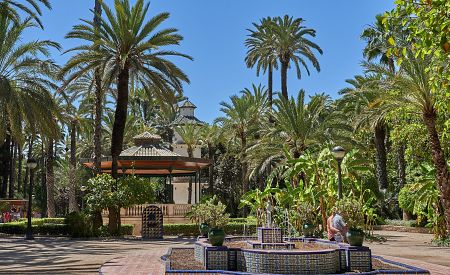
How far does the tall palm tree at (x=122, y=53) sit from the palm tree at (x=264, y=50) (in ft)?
53.2

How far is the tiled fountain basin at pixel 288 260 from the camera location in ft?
31.9

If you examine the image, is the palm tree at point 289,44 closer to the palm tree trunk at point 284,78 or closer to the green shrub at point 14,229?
the palm tree trunk at point 284,78

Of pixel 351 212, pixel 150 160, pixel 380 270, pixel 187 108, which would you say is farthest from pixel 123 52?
pixel 187 108

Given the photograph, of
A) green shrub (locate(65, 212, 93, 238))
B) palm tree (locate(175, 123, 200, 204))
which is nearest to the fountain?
green shrub (locate(65, 212, 93, 238))

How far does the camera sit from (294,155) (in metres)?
31.3

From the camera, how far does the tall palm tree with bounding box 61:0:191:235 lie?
25016mm

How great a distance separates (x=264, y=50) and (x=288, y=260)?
33.6 metres

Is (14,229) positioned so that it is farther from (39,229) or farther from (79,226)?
(79,226)

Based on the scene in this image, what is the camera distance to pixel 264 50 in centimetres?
4194

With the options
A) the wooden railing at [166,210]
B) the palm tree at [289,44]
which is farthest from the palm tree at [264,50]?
the wooden railing at [166,210]

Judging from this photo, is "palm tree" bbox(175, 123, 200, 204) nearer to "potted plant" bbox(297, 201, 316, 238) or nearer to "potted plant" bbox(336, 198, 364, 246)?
"potted plant" bbox(297, 201, 316, 238)

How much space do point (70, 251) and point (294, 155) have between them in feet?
57.1

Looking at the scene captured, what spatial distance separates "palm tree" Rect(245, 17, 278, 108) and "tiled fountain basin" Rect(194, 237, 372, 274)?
31.5 metres


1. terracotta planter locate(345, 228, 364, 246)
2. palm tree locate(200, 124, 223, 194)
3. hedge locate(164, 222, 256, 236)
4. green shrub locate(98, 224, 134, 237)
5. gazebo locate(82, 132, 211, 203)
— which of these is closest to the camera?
terracotta planter locate(345, 228, 364, 246)
